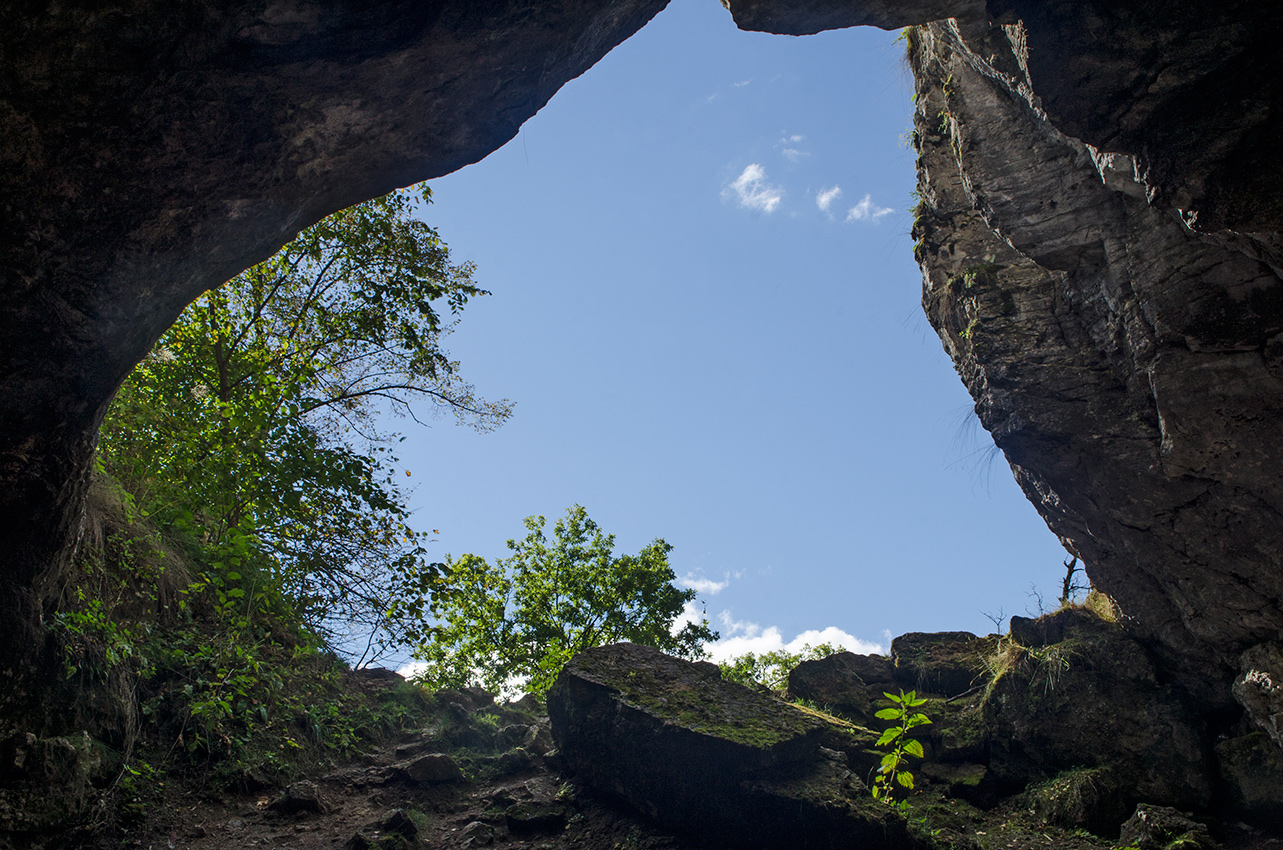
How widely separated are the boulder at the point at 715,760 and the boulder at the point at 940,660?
3742 mm

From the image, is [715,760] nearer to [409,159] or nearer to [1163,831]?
[1163,831]

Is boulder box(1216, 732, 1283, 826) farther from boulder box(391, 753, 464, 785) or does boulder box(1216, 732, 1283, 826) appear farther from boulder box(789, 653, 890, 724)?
boulder box(391, 753, 464, 785)

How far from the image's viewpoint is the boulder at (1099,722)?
7.60 m

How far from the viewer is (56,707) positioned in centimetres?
426

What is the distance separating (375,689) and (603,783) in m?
4.98

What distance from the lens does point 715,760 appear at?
19.7ft

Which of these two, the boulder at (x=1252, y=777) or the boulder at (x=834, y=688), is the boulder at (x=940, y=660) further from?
the boulder at (x=1252, y=777)

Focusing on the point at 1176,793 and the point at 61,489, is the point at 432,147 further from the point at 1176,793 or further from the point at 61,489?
the point at 1176,793

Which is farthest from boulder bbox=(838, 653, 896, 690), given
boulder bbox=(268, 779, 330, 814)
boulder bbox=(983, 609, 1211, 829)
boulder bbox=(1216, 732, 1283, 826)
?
boulder bbox=(268, 779, 330, 814)

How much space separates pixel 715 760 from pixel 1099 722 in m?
5.75

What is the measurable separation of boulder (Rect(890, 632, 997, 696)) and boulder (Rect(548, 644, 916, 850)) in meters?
3.74

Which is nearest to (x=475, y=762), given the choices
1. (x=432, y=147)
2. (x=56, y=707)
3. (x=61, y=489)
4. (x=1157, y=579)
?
(x=56, y=707)

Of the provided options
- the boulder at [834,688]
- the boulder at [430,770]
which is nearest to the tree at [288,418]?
the boulder at [430,770]

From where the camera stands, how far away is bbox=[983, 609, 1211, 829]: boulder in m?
7.60
